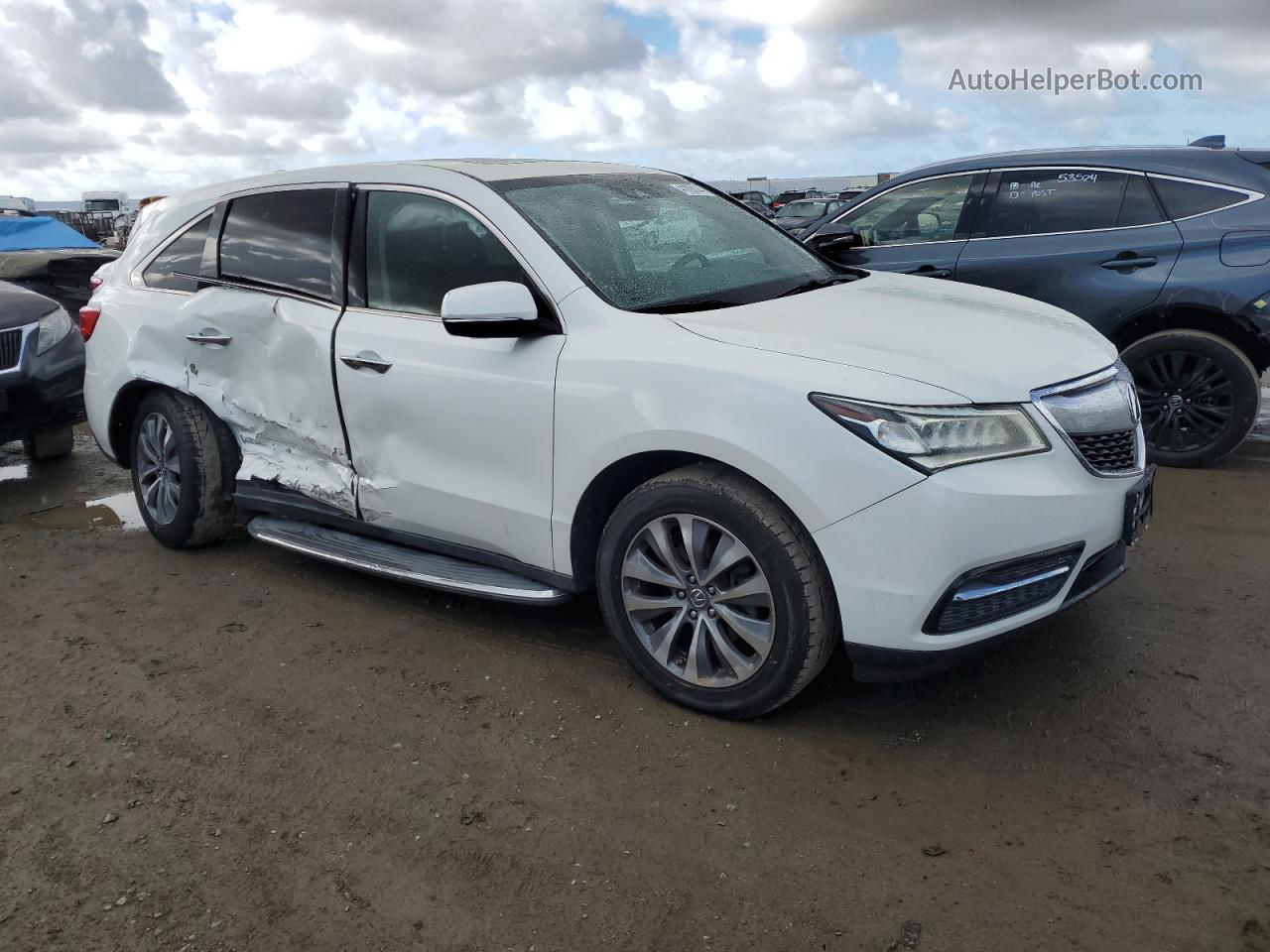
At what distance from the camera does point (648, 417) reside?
3.11 meters

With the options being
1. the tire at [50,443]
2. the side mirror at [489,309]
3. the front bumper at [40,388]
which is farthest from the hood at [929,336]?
the tire at [50,443]

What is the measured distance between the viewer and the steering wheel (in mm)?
3739

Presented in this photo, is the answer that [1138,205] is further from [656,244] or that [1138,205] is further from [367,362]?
[367,362]

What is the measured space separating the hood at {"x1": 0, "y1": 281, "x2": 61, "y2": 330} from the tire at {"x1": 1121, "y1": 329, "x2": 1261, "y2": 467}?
256 inches

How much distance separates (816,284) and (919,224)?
306 centimetres

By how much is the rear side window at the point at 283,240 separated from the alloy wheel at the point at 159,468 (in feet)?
2.78

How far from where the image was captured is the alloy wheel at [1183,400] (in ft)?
18.8

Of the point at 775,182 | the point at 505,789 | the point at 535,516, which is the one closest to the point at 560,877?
the point at 505,789

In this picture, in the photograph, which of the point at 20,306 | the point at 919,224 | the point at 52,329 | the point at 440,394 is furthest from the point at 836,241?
the point at 20,306

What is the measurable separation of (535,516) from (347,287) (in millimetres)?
1277

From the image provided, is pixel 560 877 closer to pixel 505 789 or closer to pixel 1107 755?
pixel 505 789

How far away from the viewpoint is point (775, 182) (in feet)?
166

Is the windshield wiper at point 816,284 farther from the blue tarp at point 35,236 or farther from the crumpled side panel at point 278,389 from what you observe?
the blue tarp at point 35,236

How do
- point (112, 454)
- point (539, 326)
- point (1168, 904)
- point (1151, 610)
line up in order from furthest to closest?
1. point (112, 454)
2. point (1151, 610)
3. point (539, 326)
4. point (1168, 904)
